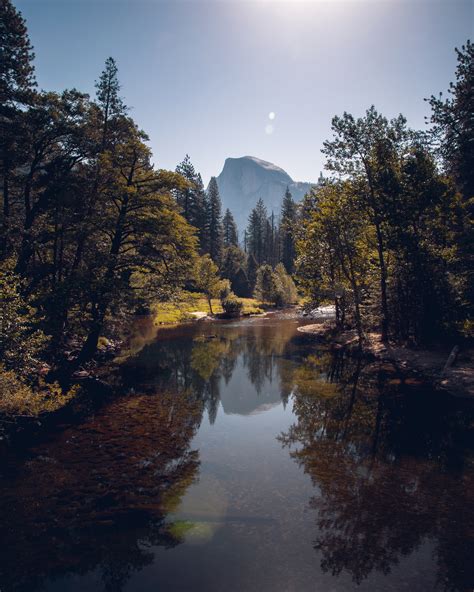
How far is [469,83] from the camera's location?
85.2ft

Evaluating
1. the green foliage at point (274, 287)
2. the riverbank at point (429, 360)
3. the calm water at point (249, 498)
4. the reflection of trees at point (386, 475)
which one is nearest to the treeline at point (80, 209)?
the calm water at point (249, 498)

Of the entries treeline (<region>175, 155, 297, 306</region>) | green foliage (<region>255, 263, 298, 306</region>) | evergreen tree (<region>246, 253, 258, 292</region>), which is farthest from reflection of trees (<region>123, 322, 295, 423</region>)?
evergreen tree (<region>246, 253, 258, 292</region>)

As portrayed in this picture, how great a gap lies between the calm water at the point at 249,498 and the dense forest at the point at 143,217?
687cm

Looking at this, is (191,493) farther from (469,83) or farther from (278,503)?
(469,83)

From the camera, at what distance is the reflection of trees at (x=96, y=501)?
720 centimetres

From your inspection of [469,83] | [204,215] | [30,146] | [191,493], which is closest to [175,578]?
[191,493]

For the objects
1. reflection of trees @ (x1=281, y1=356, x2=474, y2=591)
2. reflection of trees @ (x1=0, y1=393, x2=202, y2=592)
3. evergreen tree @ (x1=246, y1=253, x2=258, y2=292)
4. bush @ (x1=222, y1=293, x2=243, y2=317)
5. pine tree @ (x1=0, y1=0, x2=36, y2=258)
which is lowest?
reflection of trees @ (x1=281, y1=356, x2=474, y2=591)

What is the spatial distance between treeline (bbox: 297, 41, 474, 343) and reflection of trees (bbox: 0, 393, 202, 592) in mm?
19257

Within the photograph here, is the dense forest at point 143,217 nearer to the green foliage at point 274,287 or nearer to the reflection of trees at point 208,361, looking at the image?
the reflection of trees at point 208,361

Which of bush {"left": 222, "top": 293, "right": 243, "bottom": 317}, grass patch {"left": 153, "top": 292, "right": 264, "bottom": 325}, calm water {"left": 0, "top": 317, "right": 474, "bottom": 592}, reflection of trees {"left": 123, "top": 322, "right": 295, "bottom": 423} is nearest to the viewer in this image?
calm water {"left": 0, "top": 317, "right": 474, "bottom": 592}

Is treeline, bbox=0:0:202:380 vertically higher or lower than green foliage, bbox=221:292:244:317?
higher

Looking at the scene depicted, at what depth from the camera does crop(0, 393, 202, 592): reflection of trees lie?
7.20 m

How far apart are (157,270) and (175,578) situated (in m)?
18.7

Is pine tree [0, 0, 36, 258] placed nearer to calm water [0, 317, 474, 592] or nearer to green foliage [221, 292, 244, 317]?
calm water [0, 317, 474, 592]
